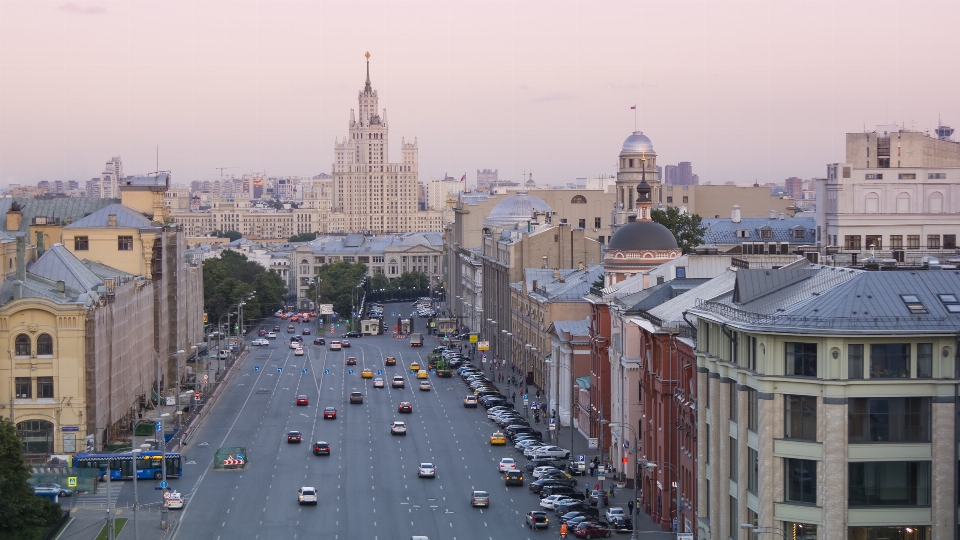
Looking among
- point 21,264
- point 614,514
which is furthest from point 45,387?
point 614,514

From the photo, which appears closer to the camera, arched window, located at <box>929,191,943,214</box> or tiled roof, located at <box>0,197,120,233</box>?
arched window, located at <box>929,191,943,214</box>

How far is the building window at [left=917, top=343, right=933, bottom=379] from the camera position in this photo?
5044 centimetres

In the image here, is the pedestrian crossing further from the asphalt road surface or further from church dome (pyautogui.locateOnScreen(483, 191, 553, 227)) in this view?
church dome (pyautogui.locateOnScreen(483, 191, 553, 227))

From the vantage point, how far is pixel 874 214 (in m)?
92.7

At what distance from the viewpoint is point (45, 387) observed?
99688 millimetres

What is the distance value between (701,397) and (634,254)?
134 ft

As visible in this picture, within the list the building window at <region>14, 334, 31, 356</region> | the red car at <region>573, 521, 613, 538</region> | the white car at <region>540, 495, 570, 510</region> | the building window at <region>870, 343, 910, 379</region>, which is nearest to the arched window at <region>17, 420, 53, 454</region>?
the building window at <region>14, 334, 31, 356</region>

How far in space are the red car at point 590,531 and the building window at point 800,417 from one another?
22.5 meters

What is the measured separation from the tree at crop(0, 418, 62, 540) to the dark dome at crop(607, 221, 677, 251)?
41105 millimetres

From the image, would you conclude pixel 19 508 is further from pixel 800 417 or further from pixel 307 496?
pixel 800 417

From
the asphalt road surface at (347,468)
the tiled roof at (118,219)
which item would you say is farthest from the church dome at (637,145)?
the tiled roof at (118,219)

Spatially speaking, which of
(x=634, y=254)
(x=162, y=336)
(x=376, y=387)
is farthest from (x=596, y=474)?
(x=162, y=336)

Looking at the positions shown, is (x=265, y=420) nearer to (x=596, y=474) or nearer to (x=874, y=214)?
(x=596, y=474)

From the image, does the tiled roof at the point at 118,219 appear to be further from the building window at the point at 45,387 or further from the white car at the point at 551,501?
the white car at the point at 551,501
